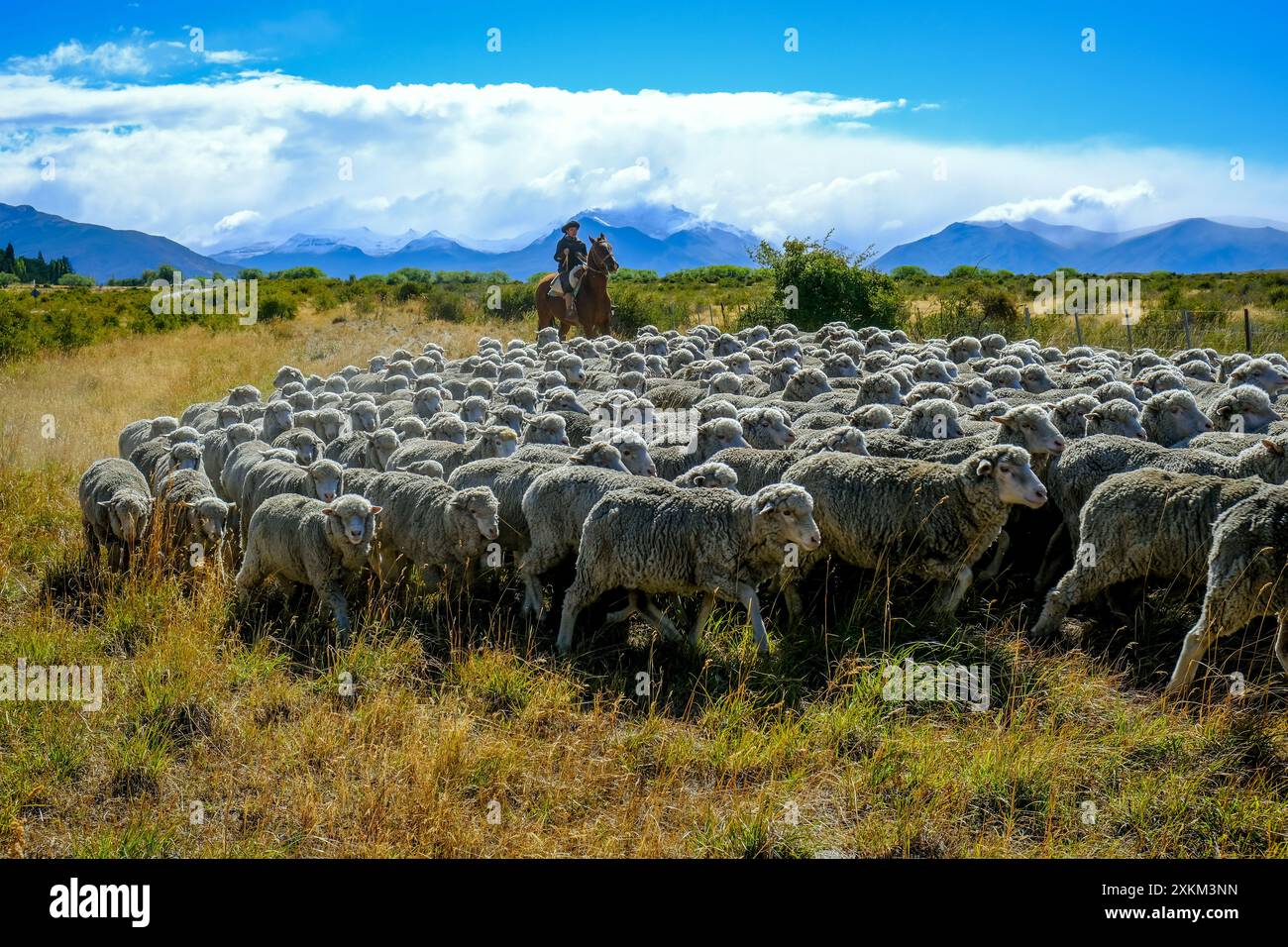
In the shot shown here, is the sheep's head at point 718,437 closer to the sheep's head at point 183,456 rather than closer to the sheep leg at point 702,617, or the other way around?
the sheep leg at point 702,617

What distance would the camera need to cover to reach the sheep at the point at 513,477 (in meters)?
8.19

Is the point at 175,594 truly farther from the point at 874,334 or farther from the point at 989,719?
the point at 874,334

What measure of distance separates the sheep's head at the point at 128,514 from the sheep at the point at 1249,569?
8.63 metres

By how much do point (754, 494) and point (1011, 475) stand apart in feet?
6.10

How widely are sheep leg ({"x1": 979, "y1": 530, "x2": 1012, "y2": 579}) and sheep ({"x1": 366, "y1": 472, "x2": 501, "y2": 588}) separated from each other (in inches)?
159

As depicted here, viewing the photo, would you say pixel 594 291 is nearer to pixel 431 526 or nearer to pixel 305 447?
pixel 305 447

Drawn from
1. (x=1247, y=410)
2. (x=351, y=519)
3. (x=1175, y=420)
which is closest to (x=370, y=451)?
(x=351, y=519)

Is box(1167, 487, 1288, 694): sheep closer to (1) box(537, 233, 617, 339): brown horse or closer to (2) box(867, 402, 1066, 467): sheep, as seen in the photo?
(2) box(867, 402, 1066, 467): sheep

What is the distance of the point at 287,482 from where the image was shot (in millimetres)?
9039

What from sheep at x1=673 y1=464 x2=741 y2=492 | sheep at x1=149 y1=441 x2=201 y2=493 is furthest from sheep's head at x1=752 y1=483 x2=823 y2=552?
sheep at x1=149 y1=441 x2=201 y2=493

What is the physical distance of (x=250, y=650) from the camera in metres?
7.14

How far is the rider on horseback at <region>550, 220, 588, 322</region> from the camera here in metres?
25.7

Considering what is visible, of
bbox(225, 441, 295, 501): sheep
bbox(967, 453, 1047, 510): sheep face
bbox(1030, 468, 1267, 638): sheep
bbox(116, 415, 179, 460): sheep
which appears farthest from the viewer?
bbox(116, 415, 179, 460): sheep

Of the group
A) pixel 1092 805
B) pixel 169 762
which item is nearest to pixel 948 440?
pixel 1092 805
